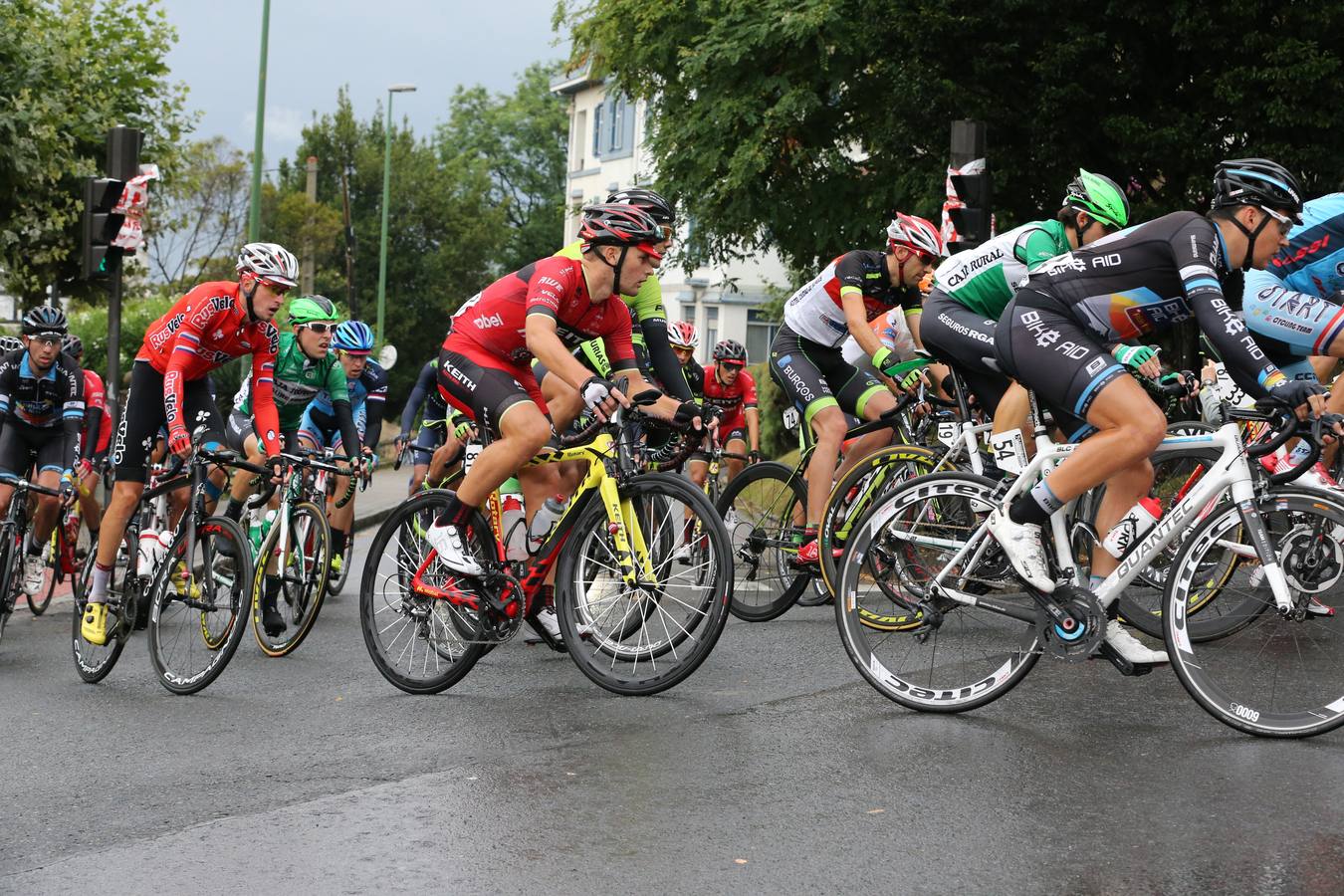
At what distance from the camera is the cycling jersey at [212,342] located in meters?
8.39

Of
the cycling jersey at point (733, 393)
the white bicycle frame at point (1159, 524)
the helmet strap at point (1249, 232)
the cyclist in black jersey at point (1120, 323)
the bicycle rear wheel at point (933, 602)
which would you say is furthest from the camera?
the cycling jersey at point (733, 393)

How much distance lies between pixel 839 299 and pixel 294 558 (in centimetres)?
319

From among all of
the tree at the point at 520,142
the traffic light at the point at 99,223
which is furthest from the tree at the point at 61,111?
the tree at the point at 520,142

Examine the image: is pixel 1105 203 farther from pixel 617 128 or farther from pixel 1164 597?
pixel 617 128

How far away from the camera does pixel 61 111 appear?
21.6 m

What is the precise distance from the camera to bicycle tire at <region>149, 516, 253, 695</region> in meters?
7.50

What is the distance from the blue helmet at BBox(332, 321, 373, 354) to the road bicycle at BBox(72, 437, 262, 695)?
3.68m

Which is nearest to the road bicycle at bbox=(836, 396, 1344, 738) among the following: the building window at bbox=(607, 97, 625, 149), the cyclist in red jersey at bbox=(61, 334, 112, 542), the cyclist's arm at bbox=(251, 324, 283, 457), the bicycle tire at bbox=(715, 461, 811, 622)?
the bicycle tire at bbox=(715, 461, 811, 622)

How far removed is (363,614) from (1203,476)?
3.66 m

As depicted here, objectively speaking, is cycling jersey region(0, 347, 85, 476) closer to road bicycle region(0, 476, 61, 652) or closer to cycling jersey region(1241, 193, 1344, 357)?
road bicycle region(0, 476, 61, 652)

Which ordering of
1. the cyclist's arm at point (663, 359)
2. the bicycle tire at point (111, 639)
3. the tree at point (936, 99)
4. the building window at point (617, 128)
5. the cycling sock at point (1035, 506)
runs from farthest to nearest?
the building window at point (617, 128) < the tree at point (936, 99) < the bicycle tire at point (111, 639) < the cyclist's arm at point (663, 359) < the cycling sock at point (1035, 506)

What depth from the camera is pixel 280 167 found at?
75.1 m

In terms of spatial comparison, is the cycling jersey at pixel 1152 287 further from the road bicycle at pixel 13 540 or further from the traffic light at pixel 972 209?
the traffic light at pixel 972 209

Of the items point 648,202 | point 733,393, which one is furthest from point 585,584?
point 733,393
